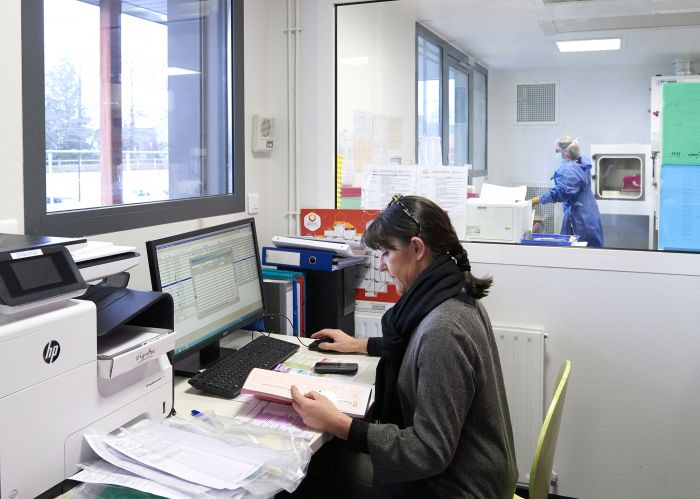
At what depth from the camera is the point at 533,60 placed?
2.74 metres

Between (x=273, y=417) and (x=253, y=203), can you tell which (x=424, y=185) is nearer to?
(x=253, y=203)

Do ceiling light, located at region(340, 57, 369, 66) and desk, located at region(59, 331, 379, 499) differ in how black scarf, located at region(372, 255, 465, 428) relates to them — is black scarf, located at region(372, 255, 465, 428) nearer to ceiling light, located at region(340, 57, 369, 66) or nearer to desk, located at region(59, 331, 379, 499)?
desk, located at region(59, 331, 379, 499)

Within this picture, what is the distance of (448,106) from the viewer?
2.89 metres

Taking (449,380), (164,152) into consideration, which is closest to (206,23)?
(164,152)

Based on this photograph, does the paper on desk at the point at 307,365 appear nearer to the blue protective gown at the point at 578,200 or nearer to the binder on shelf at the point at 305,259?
the binder on shelf at the point at 305,259

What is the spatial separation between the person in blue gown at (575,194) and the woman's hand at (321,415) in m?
1.47

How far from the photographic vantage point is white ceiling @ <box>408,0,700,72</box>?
2.51m

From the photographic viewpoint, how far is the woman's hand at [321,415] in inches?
64.2

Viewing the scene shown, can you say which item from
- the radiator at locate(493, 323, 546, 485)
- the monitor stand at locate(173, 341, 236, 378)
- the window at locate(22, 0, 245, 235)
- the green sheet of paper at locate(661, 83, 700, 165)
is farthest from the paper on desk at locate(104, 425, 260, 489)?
the green sheet of paper at locate(661, 83, 700, 165)

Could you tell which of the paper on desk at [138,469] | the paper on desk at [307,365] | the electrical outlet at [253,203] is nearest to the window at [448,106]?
the electrical outlet at [253,203]

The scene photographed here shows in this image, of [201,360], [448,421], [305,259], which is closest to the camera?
[448,421]

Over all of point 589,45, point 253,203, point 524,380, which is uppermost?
point 589,45

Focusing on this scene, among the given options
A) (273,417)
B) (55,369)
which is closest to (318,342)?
(273,417)

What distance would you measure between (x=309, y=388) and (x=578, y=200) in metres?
1.47
